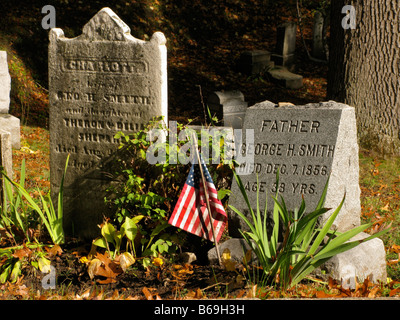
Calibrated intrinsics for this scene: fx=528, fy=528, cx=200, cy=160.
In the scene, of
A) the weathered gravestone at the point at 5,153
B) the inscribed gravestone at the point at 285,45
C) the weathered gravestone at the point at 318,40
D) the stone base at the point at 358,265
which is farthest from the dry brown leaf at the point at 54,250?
the weathered gravestone at the point at 318,40

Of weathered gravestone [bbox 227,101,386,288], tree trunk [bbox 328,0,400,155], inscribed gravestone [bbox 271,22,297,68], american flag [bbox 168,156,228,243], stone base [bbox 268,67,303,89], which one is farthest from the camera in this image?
inscribed gravestone [bbox 271,22,297,68]

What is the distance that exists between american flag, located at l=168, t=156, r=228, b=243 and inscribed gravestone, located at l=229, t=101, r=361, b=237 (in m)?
0.36

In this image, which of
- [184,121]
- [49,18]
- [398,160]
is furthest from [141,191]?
[49,18]

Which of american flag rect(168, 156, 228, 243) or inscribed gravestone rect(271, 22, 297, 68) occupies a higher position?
inscribed gravestone rect(271, 22, 297, 68)

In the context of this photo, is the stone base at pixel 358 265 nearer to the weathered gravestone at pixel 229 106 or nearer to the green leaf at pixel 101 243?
the green leaf at pixel 101 243

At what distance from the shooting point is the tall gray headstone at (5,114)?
24.9ft

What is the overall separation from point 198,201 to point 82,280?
3.55ft

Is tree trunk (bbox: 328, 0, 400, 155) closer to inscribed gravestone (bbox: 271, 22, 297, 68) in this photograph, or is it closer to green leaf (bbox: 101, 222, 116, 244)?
green leaf (bbox: 101, 222, 116, 244)

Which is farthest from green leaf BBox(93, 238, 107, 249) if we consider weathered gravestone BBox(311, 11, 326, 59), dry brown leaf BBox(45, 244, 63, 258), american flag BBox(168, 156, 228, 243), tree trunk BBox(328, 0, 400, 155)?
weathered gravestone BBox(311, 11, 326, 59)

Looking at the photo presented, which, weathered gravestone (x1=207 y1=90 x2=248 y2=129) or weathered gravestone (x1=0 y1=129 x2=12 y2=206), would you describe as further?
weathered gravestone (x1=207 y1=90 x2=248 y2=129)

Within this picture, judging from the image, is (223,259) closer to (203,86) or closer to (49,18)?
(203,86)

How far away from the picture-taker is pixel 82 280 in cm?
407

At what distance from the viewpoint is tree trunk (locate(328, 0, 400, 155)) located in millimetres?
6637

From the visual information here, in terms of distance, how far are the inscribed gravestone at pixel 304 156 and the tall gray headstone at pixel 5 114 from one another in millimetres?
4407
